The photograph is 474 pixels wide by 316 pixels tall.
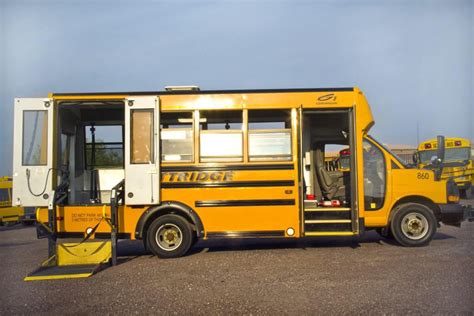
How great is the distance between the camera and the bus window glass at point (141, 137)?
7590mm

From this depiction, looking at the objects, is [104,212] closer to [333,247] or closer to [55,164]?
[55,164]

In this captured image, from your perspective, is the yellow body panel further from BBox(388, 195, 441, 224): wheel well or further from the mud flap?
BBox(388, 195, 441, 224): wheel well

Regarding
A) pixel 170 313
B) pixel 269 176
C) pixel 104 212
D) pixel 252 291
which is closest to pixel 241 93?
pixel 269 176

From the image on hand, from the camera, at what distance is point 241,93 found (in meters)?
7.79

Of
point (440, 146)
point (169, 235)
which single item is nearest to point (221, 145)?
point (169, 235)

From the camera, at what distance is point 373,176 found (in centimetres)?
814

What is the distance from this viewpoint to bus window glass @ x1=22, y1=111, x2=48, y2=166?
7508mm

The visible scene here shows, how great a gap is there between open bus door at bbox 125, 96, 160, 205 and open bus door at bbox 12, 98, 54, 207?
4.55 ft

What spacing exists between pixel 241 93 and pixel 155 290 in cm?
389

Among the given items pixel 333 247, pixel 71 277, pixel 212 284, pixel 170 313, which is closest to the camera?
pixel 170 313

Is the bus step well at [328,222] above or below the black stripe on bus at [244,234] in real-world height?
above

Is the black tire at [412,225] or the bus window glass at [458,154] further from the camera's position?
the bus window glass at [458,154]

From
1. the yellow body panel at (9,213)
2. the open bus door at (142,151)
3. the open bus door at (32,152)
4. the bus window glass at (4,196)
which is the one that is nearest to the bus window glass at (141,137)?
the open bus door at (142,151)

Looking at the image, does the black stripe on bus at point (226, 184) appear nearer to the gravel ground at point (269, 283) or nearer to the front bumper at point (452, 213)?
the gravel ground at point (269, 283)
